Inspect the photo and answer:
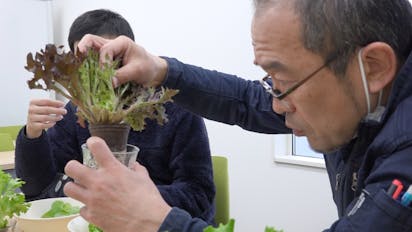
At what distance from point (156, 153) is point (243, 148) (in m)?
1.37

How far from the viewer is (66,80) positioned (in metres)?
0.73

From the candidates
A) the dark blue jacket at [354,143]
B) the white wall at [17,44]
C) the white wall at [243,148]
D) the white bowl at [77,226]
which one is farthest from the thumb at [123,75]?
the white wall at [17,44]

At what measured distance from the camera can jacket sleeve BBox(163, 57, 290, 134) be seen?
46.5 inches

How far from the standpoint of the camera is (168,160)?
146 centimetres

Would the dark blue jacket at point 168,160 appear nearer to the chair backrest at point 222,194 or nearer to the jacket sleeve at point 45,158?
the jacket sleeve at point 45,158

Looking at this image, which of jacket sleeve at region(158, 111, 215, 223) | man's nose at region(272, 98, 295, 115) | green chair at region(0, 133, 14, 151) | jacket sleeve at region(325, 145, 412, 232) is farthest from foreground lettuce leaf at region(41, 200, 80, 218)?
green chair at region(0, 133, 14, 151)

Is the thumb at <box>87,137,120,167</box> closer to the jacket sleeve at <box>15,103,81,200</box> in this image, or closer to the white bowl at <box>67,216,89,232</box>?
the white bowl at <box>67,216,89,232</box>

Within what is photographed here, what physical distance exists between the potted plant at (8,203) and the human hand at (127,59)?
402 millimetres

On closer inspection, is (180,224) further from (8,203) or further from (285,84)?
(8,203)

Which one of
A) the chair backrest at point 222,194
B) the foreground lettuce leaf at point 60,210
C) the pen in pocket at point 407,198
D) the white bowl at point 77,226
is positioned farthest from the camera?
the chair backrest at point 222,194

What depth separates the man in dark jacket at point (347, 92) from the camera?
0.64m

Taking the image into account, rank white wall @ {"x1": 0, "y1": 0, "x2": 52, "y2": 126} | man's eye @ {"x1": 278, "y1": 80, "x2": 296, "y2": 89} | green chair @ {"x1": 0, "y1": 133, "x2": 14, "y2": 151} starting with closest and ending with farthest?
man's eye @ {"x1": 278, "y1": 80, "x2": 296, "y2": 89} < green chair @ {"x1": 0, "y1": 133, "x2": 14, "y2": 151} < white wall @ {"x1": 0, "y1": 0, "x2": 52, "y2": 126}

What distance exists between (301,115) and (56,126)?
3.57 feet

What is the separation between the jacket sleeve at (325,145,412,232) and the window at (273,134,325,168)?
1834mm
